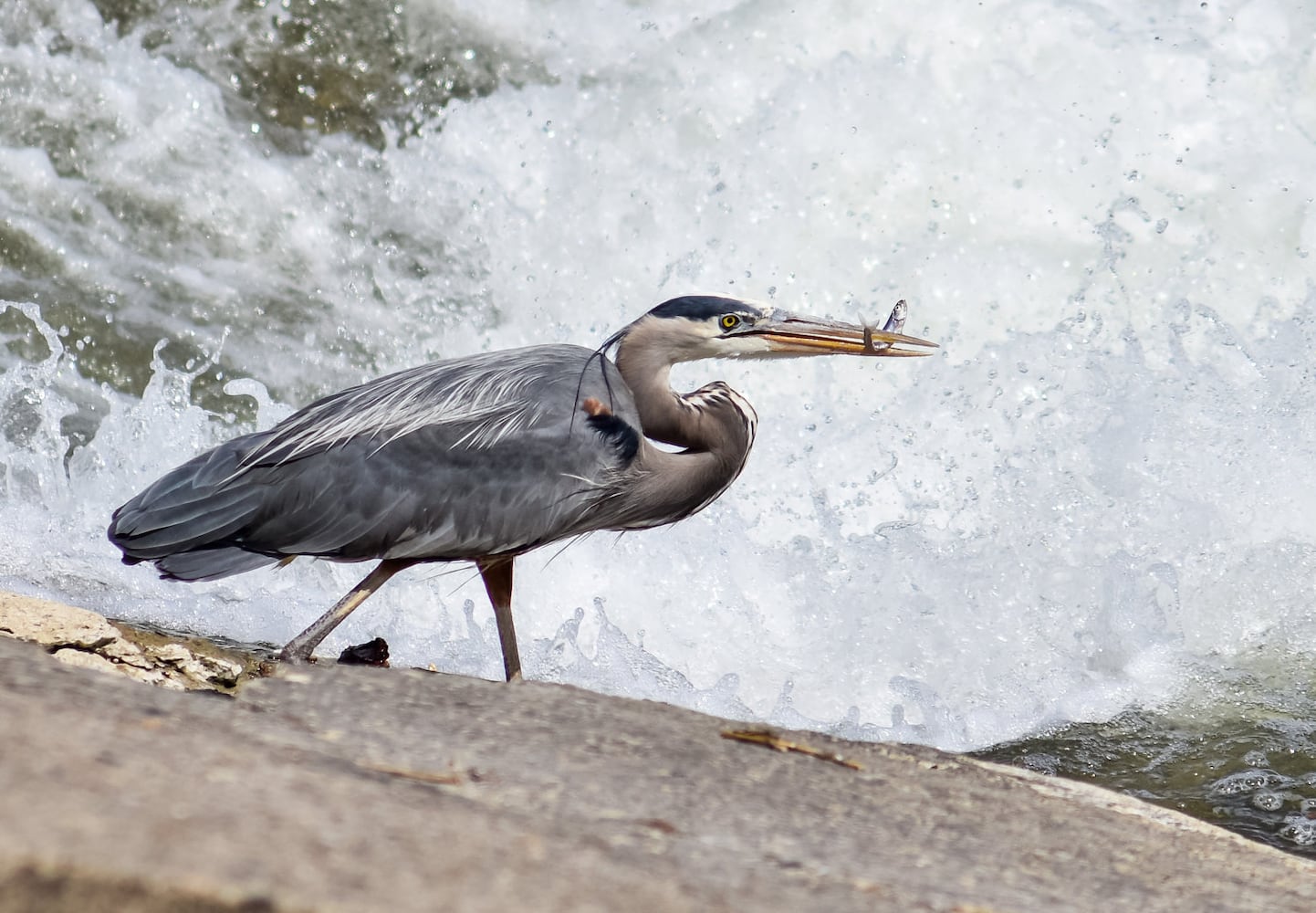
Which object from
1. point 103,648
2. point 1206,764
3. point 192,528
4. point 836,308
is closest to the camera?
point 103,648

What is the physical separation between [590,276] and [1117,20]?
10.3ft

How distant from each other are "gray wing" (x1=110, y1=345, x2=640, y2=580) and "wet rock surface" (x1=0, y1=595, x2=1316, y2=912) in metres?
1.42

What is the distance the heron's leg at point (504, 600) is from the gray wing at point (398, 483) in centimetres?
23

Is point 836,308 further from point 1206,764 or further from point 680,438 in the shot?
point 1206,764

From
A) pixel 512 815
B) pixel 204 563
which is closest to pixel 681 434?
pixel 204 563

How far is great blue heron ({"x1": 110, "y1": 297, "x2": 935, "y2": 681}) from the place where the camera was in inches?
162

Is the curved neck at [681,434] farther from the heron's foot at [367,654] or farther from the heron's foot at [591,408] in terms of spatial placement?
the heron's foot at [367,654]

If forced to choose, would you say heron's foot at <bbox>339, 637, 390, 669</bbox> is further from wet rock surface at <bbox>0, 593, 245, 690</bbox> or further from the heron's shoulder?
the heron's shoulder

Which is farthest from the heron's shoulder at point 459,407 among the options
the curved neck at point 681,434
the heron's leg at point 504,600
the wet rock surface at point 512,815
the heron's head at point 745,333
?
the wet rock surface at point 512,815

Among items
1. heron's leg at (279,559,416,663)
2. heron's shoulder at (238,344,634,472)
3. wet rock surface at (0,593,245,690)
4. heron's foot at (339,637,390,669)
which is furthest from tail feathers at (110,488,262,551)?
heron's foot at (339,637,390,669)

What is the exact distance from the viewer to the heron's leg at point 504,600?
14.1ft

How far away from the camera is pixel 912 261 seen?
293 inches

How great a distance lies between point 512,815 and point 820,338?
2.71m

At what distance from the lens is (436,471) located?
4.16 m
